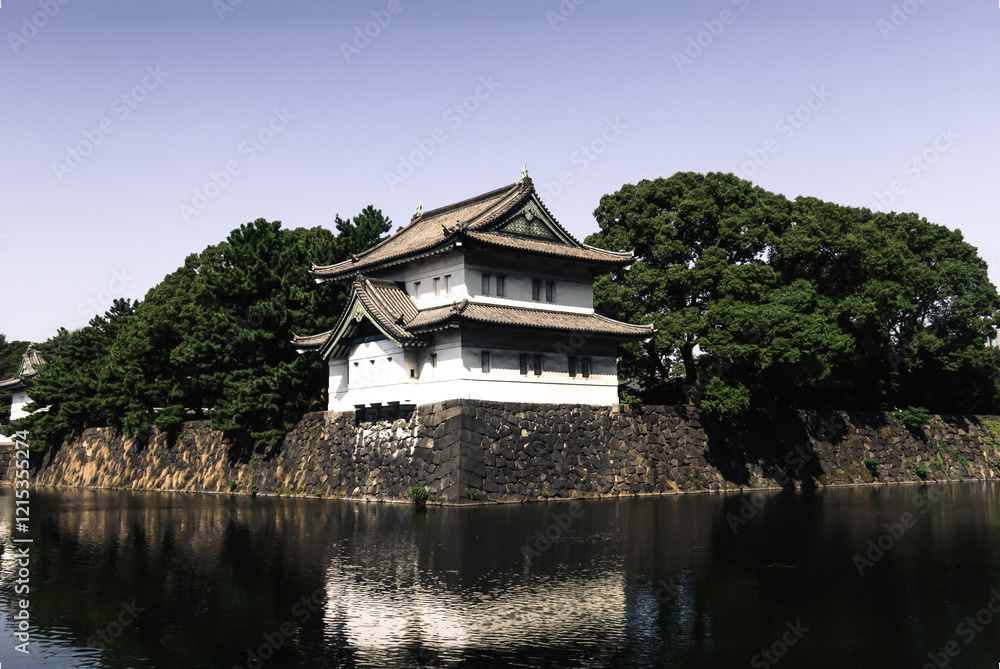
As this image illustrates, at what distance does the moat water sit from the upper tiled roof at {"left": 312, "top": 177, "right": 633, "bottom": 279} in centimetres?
1290

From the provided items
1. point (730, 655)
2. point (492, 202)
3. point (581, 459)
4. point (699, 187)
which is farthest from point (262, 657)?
point (699, 187)

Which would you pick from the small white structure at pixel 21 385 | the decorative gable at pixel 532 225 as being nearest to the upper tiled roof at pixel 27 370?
the small white structure at pixel 21 385

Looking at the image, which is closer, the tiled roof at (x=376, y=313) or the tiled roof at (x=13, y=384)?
the tiled roof at (x=376, y=313)

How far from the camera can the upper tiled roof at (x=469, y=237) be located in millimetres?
40094

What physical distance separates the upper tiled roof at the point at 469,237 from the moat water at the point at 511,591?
12.9 m

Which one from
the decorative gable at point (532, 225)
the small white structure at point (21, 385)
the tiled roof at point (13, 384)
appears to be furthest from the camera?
the tiled roof at point (13, 384)

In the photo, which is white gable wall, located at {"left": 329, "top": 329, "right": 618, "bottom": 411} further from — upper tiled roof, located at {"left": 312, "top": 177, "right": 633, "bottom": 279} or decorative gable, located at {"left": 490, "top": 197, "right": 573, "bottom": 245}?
decorative gable, located at {"left": 490, "top": 197, "right": 573, "bottom": 245}

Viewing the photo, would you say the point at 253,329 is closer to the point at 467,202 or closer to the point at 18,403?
the point at 467,202

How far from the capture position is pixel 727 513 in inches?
1318

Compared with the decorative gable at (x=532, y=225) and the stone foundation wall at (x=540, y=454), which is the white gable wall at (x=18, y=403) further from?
the decorative gable at (x=532, y=225)

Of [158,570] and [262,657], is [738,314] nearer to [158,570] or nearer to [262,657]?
[158,570]

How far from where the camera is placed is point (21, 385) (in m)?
71.9

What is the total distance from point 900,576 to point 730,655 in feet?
26.7

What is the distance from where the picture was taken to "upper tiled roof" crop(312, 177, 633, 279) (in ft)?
132
